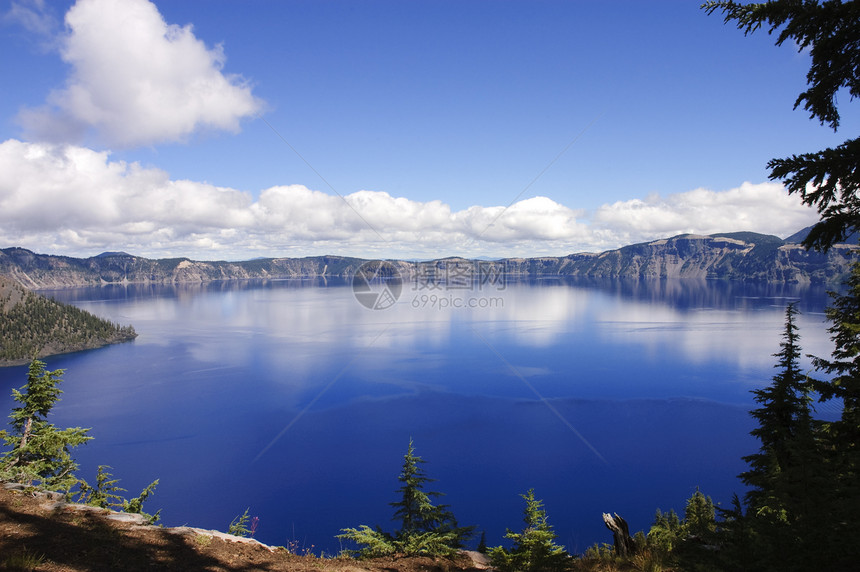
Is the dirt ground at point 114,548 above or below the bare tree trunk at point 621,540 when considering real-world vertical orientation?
above

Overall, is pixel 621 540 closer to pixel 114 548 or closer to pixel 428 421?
pixel 114 548

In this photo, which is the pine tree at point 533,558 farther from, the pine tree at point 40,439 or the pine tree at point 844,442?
the pine tree at point 40,439

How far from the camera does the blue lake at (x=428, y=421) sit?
46844 millimetres

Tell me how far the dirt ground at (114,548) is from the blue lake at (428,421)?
29167 mm

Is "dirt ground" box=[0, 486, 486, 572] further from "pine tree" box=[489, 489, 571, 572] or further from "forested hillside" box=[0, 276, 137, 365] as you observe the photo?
"forested hillside" box=[0, 276, 137, 365]

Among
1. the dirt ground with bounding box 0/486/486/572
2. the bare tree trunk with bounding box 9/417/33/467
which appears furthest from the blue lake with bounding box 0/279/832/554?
the dirt ground with bounding box 0/486/486/572

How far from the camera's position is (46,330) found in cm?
16850

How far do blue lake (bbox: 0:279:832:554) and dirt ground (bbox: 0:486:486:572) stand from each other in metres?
29.2

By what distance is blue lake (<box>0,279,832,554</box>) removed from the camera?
46.8m

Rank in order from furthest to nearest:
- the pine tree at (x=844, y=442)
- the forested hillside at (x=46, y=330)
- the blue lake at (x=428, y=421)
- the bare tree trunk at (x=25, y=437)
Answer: the forested hillside at (x=46, y=330) < the blue lake at (x=428, y=421) < the bare tree trunk at (x=25, y=437) < the pine tree at (x=844, y=442)

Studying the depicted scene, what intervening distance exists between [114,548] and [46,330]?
22052 centimetres

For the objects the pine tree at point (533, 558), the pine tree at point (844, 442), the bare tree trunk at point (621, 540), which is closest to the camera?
the pine tree at point (844, 442)

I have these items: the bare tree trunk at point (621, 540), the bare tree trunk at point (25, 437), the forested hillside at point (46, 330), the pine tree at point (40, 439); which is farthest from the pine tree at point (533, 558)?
the forested hillside at point (46, 330)

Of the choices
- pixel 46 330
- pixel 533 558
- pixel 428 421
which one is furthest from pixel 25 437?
pixel 46 330
